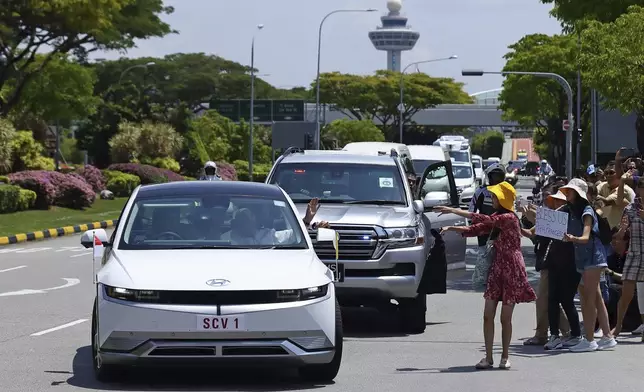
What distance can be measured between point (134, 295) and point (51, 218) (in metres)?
29.4

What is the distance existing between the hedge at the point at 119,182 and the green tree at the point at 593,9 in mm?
24873

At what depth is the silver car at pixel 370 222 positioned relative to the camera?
13750 millimetres

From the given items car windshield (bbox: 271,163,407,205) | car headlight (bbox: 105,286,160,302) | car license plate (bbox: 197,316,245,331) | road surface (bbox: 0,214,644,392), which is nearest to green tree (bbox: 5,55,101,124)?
road surface (bbox: 0,214,644,392)

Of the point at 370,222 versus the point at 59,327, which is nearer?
the point at 370,222

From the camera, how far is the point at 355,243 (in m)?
13.7

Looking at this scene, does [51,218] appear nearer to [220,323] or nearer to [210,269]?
[210,269]

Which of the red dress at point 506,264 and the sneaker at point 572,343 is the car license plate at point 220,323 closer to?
the red dress at point 506,264

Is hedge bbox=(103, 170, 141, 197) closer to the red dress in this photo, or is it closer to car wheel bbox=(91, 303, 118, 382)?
the red dress

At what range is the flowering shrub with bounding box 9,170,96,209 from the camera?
4053cm

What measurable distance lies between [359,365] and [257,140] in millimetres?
77375

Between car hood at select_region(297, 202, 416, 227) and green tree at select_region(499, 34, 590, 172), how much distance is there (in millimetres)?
58724

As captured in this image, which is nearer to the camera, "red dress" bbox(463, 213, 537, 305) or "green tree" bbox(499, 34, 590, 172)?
"red dress" bbox(463, 213, 537, 305)

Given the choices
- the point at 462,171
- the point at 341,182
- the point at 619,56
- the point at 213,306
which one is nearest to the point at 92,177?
the point at 462,171

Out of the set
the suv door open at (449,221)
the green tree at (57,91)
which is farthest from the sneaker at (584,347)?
the green tree at (57,91)
